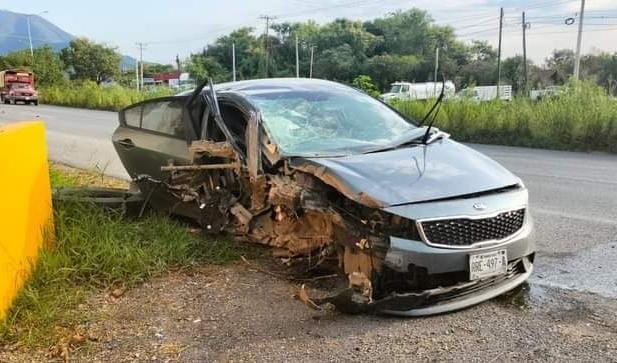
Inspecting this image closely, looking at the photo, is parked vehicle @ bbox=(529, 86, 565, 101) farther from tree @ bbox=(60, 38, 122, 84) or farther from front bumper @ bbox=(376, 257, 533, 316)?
tree @ bbox=(60, 38, 122, 84)

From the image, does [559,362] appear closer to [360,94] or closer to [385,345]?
[385,345]

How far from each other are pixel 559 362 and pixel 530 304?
0.87 metres

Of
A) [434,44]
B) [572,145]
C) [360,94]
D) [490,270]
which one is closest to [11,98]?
[572,145]

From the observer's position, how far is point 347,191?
3.81 meters

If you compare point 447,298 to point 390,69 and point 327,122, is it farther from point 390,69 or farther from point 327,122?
point 390,69

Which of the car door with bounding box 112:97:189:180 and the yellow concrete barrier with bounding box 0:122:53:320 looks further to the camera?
the car door with bounding box 112:97:189:180

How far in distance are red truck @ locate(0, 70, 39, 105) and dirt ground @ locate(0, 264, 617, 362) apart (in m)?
37.9

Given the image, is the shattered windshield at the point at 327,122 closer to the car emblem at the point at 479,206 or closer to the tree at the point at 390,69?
the car emblem at the point at 479,206

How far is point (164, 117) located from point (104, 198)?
1016 mm

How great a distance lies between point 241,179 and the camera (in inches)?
192

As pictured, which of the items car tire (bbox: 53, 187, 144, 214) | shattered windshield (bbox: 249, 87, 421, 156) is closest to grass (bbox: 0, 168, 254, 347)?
car tire (bbox: 53, 187, 144, 214)

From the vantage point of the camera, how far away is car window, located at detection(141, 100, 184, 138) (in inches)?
231

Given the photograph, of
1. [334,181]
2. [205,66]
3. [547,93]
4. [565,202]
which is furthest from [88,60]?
[334,181]

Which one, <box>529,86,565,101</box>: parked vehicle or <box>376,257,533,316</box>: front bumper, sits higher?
<box>529,86,565,101</box>: parked vehicle
